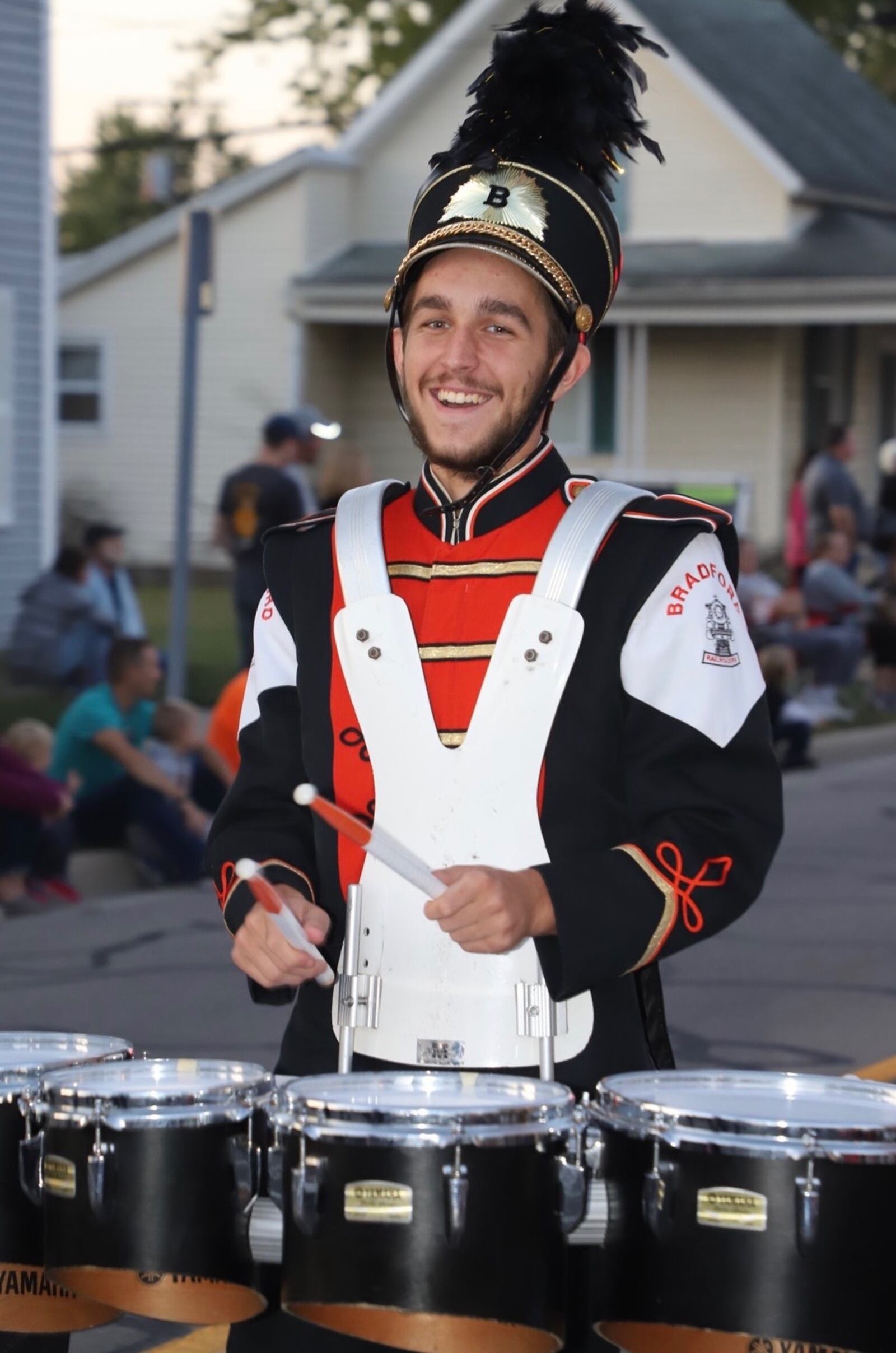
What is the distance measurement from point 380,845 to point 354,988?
313 mm

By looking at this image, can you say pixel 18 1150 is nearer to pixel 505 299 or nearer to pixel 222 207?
pixel 505 299

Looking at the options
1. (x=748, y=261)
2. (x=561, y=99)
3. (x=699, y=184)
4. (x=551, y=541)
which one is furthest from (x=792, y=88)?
(x=551, y=541)

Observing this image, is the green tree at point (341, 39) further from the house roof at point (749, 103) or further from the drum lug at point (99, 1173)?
the drum lug at point (99, 1173)

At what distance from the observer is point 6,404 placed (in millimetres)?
17672

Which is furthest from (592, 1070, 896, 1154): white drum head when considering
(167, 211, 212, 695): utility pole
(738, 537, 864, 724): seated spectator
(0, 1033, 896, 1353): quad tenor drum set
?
(738, 537, 864, 724): seated spectator

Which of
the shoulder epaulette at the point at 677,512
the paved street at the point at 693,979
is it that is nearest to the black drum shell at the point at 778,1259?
the shoulder epaulette at the point at 677,512

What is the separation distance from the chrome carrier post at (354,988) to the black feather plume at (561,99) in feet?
3.30

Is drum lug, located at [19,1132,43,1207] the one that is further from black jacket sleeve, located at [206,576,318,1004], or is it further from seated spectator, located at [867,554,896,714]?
seated spectator, located at [867,554,896,714]

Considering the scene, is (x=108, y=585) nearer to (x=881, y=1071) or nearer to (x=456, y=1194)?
(x=881, y=1071)

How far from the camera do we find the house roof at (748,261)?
25453 mm

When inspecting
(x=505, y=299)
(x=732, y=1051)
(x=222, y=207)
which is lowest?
(x=732, y=1051)

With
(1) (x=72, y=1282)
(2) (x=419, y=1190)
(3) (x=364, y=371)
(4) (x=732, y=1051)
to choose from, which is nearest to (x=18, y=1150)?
(1) (x=72, y=1282)

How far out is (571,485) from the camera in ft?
10.3

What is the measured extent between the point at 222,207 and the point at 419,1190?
1066 inches
